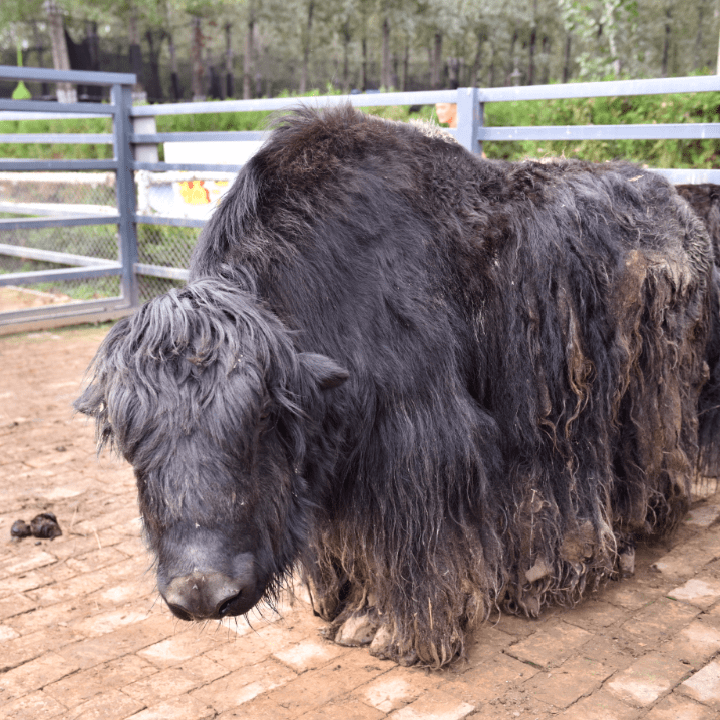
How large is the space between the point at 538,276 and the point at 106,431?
5.57 ft

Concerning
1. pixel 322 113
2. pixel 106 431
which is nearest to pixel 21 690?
pixel 106 431

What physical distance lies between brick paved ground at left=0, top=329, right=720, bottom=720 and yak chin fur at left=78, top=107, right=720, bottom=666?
0.15 m

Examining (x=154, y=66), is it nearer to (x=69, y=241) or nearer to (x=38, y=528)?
(x=69, y=241)

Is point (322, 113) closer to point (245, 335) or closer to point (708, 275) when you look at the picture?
point (245, 335)

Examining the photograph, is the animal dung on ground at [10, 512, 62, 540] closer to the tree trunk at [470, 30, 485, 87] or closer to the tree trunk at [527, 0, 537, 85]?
the tree trunk at [527, 0, 537, 85]

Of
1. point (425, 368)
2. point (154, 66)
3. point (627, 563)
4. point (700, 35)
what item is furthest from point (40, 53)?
point (627, 563)

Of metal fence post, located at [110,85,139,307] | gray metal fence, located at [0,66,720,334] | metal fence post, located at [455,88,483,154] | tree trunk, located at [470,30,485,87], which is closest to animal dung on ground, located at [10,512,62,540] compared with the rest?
metal fence post, located at [455,88,483,154]

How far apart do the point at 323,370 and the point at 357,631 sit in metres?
1.18

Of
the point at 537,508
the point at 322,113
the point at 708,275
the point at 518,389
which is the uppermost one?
the point at 322,113

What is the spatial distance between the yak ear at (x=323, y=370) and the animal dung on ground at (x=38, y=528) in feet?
7.16

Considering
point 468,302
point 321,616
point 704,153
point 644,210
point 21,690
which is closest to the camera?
point 21,690

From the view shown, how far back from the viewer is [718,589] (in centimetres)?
315

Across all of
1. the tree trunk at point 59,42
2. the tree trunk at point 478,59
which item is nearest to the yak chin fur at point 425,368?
the tree trunk at point 59,42

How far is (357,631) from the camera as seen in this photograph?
2826 millimetres
